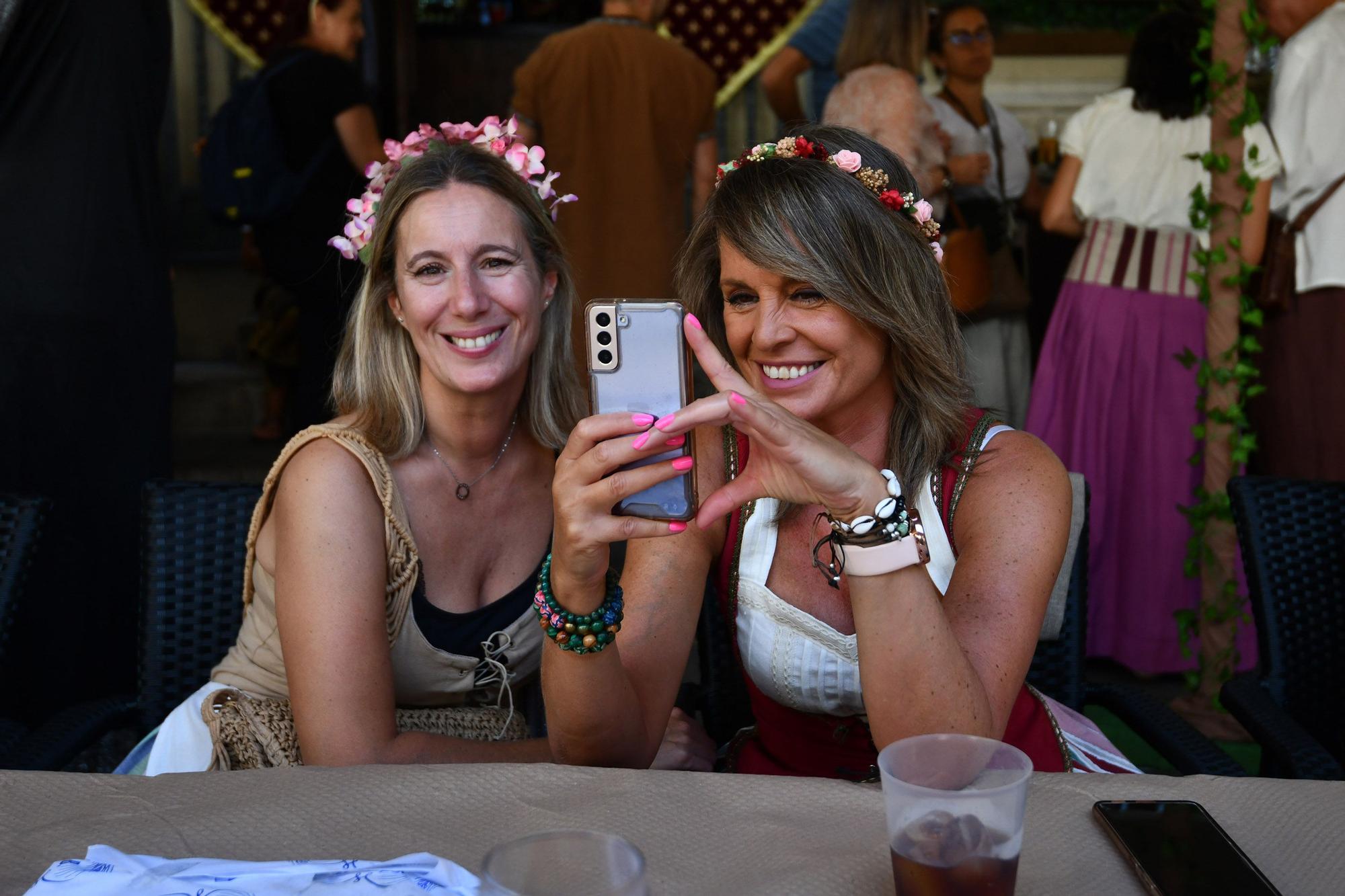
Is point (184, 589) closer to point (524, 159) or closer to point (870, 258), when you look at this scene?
point (524, 159)

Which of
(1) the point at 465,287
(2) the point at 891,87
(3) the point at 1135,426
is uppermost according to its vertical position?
(2) the point at 891,87

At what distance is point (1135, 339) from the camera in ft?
13.8

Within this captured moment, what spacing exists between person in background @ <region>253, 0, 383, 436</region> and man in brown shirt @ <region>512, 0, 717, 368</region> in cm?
62

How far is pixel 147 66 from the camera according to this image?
343 centimetres

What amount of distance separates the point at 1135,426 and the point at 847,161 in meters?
2.71

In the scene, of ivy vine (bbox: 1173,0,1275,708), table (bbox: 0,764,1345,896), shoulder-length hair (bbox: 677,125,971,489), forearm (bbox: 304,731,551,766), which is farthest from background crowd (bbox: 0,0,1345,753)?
table (bbox: 0,764,1345,896)

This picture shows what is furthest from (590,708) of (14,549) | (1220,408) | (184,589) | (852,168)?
(1220,408)

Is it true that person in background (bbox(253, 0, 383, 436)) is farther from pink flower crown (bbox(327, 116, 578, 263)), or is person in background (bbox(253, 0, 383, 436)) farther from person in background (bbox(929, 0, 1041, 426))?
person in background (bbox(929, 0, 1041, 426))

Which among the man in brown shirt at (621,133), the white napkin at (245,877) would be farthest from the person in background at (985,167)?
the white napkin at (245,877)

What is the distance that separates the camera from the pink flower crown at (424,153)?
8.00ft

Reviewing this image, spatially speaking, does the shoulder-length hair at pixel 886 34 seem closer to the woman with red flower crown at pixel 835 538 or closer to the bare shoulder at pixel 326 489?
the woman with red flower crown at pixel 835 538

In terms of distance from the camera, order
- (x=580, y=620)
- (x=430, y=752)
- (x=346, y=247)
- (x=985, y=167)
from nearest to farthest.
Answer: (x=580, y=620) → (x=430, y=752) → (x=346, y=247) → (x=985, y=167)

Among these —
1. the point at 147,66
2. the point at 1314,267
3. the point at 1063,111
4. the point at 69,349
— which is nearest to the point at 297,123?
the point at 147,66

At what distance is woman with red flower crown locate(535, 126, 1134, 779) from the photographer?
4.96 feet
